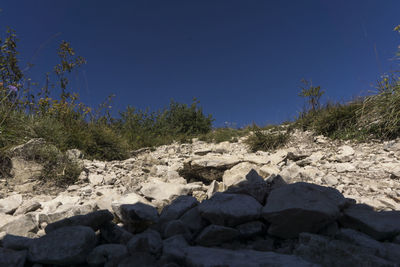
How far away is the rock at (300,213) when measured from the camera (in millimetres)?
1635

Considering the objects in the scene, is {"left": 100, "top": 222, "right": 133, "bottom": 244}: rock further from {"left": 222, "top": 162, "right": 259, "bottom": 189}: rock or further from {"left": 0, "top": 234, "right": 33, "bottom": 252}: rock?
{"left": 222, "top": 162, "right": 259, "bottom": 189}: rock

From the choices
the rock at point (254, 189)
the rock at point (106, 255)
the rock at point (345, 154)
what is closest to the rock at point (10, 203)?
the rock at point (106, 255)

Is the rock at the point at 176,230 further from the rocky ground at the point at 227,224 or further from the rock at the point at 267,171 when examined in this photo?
the rock at the point at 267,171

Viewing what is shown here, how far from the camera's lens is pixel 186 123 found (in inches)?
411

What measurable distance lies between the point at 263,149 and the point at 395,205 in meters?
2.96

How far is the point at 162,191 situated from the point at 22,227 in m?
1.37

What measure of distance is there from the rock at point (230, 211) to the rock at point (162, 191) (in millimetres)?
777

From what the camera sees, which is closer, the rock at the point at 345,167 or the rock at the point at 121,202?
the rock at the point at 121,202

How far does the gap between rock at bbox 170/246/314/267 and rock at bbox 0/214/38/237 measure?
5.08ft

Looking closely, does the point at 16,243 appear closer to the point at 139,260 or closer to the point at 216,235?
the point at 139,260

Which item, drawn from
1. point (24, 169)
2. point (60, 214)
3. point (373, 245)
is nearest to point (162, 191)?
point (60, 214)

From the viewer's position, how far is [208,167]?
11.2ft

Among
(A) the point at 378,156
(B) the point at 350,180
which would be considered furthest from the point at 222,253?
(A) the point at 378,156

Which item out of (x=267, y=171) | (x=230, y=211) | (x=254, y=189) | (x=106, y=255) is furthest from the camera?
(x=267, y=171)
